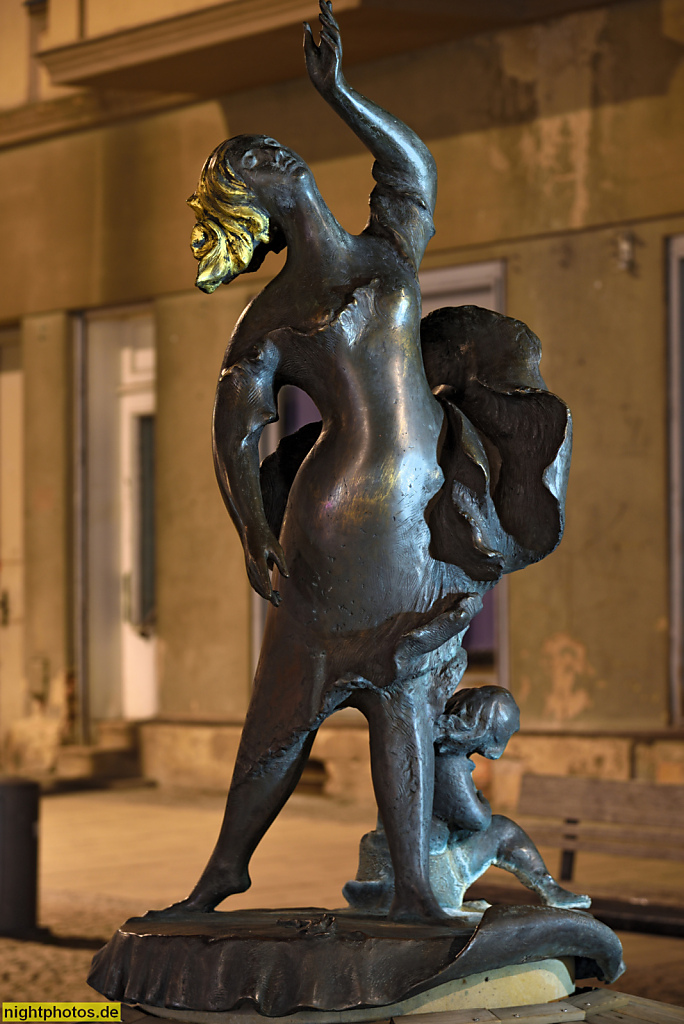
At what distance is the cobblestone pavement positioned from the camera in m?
5.38

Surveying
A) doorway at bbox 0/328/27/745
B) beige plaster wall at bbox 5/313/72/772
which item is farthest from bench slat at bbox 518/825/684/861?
doorway at bbox 0/328/27/745

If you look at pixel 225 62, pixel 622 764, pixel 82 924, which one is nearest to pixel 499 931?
pixel 82 924

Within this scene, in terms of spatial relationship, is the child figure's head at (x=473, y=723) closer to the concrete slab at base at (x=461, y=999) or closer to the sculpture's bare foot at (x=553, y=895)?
the sculpture's bare foot at (x=553, y=895)

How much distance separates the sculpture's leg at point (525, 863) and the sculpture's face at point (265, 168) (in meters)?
1.29

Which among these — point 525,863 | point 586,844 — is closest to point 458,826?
point 525,863

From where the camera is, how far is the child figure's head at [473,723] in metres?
2.79

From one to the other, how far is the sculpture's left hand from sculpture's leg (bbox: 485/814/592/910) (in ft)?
4.73

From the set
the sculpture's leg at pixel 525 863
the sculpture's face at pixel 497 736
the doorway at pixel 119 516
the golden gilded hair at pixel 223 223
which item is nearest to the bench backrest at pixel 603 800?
the sculpture's leg at pixel 525 863

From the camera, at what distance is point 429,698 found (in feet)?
9.02

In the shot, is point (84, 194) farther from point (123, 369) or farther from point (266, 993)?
point (266, 993)

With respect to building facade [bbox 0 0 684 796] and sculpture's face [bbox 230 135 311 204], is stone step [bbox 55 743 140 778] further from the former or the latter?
sculpture's face [bbox 230 135 311 204]

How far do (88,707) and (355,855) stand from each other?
14.3 feet

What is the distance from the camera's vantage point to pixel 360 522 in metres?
2.67

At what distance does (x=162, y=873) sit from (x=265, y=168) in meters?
5.18
